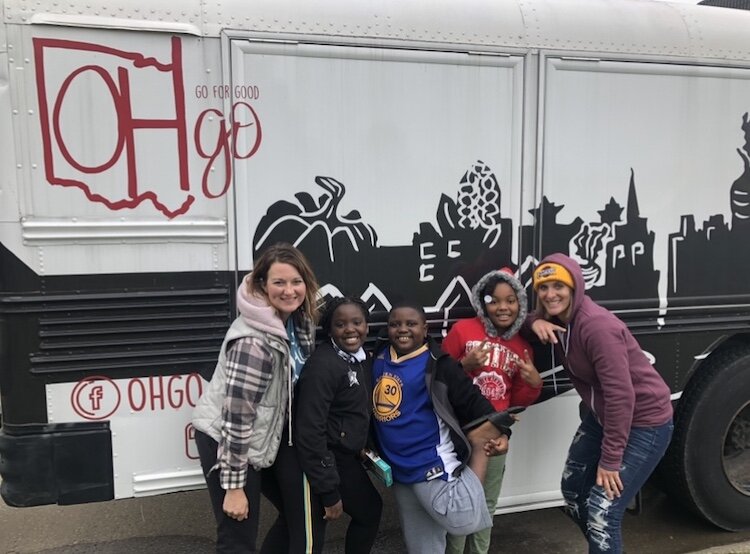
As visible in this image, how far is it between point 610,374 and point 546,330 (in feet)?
1.06

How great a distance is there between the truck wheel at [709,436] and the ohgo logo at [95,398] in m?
2.74

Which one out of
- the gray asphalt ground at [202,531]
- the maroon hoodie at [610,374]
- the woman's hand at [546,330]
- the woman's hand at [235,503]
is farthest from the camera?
the gray asphalt ground at [202,531]

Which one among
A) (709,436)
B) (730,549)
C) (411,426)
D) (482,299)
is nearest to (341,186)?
(482,299)

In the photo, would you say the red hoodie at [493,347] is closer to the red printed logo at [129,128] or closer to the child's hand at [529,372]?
the child's hand at [529,372]

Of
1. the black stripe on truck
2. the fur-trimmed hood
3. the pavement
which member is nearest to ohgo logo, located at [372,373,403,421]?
the fur-trimmed hood

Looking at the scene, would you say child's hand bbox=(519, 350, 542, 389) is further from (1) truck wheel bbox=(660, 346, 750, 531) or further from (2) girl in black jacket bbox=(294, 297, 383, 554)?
(1) truck wheel bbox=(660, 346, 750, 531)

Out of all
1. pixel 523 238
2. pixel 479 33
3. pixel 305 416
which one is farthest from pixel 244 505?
pixel 479 33

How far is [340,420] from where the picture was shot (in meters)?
2.41

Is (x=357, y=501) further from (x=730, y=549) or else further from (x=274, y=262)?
(x=730, y=549)

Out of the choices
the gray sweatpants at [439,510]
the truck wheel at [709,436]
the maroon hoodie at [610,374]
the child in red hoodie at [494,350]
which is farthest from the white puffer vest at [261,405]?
the truck wheel at [709,436]

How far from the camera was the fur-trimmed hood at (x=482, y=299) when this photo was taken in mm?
2617

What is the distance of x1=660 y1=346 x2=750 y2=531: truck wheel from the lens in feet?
10.6

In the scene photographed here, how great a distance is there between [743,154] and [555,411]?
1614 millimetres

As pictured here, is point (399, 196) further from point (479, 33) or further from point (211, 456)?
point (211, 456)
